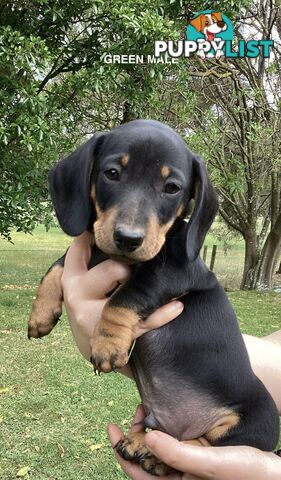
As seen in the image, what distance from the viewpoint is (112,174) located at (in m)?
2.01

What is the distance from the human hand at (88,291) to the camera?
2.04m

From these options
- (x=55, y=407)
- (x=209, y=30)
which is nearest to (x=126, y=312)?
(x=55, y=407)

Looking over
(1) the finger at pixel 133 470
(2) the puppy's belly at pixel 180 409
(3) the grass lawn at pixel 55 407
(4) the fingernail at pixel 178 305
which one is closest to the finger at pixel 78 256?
(4) the fingernail at pixel 178 305

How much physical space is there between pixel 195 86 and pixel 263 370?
9.69m

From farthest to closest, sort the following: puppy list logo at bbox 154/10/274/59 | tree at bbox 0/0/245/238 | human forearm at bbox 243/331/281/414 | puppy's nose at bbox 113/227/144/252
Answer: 1. puppy list logo at bbox 154/10/274/59
2. tree at bbox 0/0/245/238
3. human forearm at bbox 243/331/281/414
4. puppy's nose at bbox 113/227/144/252

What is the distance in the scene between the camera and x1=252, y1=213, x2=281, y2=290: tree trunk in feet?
43.9

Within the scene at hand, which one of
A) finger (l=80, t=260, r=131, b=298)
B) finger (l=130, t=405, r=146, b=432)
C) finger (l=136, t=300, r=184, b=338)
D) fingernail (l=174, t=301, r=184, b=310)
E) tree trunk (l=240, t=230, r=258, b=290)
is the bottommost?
tree trunk (l=240, t=230, r=258, b=290)

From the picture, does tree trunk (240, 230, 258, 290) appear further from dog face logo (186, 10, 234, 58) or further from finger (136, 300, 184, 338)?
finger (136, 300, 184, 338)

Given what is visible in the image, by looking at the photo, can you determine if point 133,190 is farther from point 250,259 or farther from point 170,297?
point 250,259

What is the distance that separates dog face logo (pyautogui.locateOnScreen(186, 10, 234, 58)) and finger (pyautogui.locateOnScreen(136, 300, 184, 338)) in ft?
18.4

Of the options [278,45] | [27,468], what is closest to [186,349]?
[27,468]

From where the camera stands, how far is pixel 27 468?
3760 mm

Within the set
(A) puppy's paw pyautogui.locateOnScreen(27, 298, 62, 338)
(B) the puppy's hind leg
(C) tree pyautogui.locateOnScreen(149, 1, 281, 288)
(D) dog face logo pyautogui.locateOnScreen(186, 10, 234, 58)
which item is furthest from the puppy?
(A) puppy's paw pyautogui.locateOnScreen(27, 298, 62, 338)

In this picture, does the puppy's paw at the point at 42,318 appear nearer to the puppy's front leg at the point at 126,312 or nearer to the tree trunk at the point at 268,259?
the puppy's front leg at the point at 126,312
